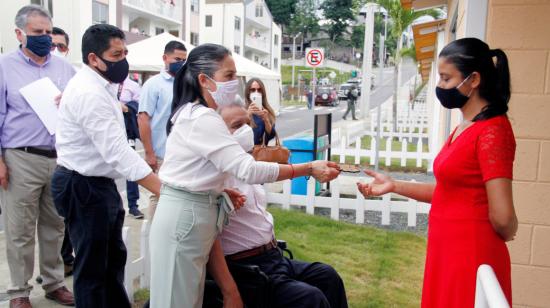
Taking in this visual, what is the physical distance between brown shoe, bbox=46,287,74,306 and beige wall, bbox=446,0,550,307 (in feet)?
10.4

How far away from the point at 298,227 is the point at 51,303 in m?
3.03

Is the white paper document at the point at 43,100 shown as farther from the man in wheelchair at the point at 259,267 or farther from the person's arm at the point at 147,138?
the man in wheelchair at the point at 259,267

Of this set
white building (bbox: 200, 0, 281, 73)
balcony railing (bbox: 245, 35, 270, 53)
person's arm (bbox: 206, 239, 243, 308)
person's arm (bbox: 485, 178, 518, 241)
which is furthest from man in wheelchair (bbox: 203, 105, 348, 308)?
balcony railing (bbox: 245, 35, 270, 53)

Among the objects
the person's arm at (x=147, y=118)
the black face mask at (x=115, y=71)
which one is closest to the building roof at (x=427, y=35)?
the person's arm at (x=147, y=118)

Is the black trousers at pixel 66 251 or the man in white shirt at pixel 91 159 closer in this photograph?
the man in white shirt at pixel 91 159

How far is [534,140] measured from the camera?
11.4 ft

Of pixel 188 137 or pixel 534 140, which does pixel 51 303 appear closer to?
pixel 188 137

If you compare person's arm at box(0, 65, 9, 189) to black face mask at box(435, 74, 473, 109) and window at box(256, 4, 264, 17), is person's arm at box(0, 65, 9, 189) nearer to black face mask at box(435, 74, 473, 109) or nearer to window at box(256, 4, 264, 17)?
black face mask at box(435, 74, 473, 109)

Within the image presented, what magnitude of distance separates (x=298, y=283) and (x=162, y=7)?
112 feet

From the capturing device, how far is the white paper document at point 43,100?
373cm

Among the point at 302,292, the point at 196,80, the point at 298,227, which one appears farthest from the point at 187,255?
the point at 298,227

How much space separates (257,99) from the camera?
590cm

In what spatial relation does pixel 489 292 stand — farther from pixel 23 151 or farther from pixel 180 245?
pixel 23 151

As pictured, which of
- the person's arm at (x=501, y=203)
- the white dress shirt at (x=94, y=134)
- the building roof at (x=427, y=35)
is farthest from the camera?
the building roof at (x=427, y=35)
